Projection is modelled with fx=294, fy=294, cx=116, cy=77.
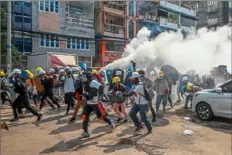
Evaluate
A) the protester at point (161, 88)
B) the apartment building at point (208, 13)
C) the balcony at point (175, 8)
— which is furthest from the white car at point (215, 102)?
the apartment building at point (208, 13)

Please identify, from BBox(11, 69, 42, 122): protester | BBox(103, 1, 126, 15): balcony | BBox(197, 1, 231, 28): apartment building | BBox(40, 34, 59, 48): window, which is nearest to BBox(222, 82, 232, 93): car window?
BBox(11, 69, 42, 122): protester

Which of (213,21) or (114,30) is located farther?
(213,21)

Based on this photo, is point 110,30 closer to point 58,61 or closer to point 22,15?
point 22,15

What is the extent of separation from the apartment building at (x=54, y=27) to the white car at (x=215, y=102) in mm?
15705

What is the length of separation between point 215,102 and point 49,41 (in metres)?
19.5

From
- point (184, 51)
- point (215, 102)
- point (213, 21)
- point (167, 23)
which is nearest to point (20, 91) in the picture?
point (215, 102)

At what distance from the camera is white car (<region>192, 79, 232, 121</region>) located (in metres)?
8.87

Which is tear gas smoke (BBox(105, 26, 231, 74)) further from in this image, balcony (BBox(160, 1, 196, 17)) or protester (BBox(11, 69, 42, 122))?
protester (BBox(11, 69, 42, 122))

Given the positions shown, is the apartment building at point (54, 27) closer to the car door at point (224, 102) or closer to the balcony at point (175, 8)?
the balcony at point (175, 8)

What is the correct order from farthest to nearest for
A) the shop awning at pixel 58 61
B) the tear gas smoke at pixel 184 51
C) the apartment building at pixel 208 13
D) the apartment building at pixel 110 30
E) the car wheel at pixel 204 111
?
the apartment building at pixel 208 13 < the apartment building at pixel 110 30 < the tear gas smoke at pixel 184 51 < the shop awning at pixel 58 61 < the car wheel at pixel 204 111

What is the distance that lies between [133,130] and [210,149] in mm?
2028

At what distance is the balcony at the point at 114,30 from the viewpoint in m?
31.9

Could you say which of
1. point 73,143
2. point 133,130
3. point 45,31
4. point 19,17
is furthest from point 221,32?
point 73,143

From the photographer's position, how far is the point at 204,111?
947 centimetres
